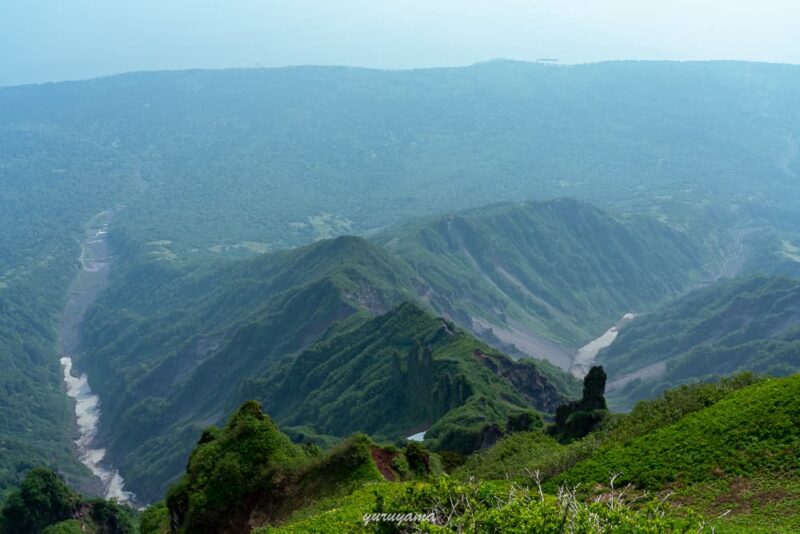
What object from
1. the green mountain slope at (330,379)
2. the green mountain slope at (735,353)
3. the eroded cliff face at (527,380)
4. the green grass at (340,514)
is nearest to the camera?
the green grass at (340,514)

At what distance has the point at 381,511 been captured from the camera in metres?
26.8

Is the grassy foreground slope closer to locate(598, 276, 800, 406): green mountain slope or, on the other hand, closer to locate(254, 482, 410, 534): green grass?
locate(254, 482, 410, 534): green grass

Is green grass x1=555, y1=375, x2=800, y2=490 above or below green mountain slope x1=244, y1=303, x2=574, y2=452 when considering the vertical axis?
above

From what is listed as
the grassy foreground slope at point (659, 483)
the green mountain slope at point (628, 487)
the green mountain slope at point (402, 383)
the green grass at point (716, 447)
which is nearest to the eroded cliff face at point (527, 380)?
the green mountain slope at point (402, 383)

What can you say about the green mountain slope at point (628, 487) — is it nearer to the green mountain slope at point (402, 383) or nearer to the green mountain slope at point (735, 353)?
the green mountain slope at point (402, 383)

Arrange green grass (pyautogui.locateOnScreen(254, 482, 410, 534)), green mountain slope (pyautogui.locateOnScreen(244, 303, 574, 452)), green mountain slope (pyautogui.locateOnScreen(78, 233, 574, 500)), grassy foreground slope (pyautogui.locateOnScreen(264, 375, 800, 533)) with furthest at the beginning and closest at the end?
green mountain slope (pyautogui.locateOnScreen(78, 233, 574, 500))
green mountain slope (pyautogui.locateOnScreen(244, 303, 574, 452))
green grass (pyautogui.locateOnScreen(254, 482, 410, 534))
grassy foreground slope (pyautogui.locateOnScreen(264, 375, 800, 533))

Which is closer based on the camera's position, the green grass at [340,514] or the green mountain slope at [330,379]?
the green grass at [340,514]

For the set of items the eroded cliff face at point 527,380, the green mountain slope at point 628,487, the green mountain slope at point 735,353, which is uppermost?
the green mountain slope at point 628,487

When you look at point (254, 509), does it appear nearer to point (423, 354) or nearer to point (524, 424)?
point (524, 424)

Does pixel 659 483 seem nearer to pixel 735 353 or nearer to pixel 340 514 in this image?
pixel 340 514

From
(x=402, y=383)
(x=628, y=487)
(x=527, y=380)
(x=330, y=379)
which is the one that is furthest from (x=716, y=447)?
(x=330, y=379)

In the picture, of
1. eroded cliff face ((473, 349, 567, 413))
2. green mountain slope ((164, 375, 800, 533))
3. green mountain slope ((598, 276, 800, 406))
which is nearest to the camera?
green mountain slope ((164, 375, 800, 533))

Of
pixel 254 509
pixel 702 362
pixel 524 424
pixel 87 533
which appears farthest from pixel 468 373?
pixel 702 362

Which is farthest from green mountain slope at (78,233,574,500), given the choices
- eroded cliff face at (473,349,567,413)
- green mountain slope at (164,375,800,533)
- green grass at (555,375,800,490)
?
green grass at (555,375,800,490)
